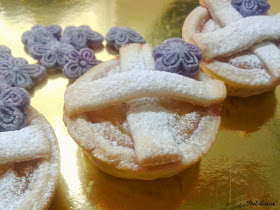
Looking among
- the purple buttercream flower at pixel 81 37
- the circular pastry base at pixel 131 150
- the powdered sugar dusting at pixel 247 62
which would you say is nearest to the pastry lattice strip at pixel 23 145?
the circular pastry base at pixel 131 150

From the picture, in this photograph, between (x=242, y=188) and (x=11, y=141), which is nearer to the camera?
(x=11, y=141)

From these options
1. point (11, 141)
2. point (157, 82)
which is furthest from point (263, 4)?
point (11, 141)

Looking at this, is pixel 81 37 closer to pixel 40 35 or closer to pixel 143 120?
pixel 40 35

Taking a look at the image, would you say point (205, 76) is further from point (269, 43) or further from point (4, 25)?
point (4, 25)

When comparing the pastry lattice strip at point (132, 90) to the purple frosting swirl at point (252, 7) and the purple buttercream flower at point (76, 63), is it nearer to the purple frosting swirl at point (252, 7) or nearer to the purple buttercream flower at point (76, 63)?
the purple buttercream flower at point (76, 63)

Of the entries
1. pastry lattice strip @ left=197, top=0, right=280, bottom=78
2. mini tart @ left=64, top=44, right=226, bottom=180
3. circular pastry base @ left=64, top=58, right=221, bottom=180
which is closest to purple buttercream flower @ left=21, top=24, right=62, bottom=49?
mini tart @ left=64, top=44, right=226, bottom=180

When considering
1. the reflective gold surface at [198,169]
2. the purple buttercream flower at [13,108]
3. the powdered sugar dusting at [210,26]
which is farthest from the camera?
the powdered sugar dusting at [210,26]

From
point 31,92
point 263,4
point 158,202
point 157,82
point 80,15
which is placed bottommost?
point 158,202
